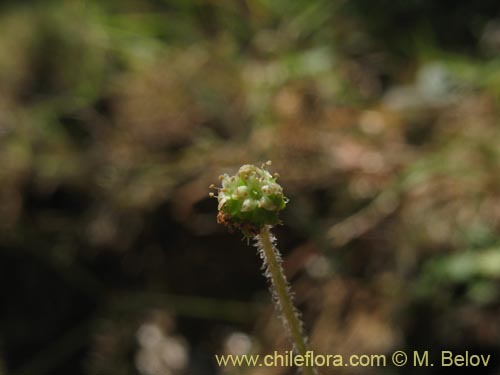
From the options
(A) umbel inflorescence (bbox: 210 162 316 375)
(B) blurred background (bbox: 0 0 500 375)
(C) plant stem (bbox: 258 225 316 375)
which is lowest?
(C) plant stem (bbox: 258 225 316 375)

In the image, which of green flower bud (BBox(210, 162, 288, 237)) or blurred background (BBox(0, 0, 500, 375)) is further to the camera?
blurred background (BBox(0, 0, 500, 375))

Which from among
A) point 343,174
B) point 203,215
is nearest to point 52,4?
point 203,215

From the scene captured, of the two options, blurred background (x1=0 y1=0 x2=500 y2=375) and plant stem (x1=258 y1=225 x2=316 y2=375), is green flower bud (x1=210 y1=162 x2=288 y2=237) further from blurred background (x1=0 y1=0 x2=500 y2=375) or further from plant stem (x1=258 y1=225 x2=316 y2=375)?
blurred background (x1=0 y1=0 x2=500 y2=375)

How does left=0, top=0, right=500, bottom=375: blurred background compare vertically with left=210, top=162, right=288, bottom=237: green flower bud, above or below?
above

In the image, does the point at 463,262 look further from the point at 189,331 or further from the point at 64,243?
the point at 64,243

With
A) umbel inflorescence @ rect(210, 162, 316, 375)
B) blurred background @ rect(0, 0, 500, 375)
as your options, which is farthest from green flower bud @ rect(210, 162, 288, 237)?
blurred background @ rect(0, 0, 500, 375)

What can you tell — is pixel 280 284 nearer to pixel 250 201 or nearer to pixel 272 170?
pixel 250 201

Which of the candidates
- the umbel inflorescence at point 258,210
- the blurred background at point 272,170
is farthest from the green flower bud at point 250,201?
the blurred background at point 272,170
